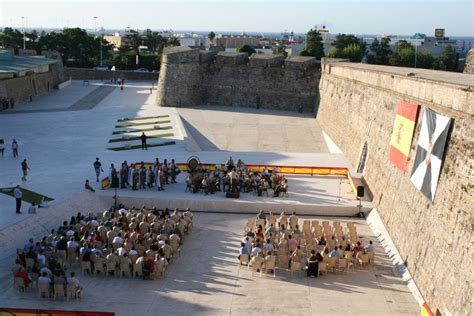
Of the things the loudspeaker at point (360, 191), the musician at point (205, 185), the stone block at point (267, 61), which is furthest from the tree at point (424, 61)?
the musician at point (205, 185)

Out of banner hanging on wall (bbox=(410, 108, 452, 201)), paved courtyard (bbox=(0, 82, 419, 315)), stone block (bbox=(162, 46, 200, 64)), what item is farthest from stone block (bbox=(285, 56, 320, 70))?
banner hanging on wall (bbox=(410, 108, 452, 201))

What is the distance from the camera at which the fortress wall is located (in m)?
14.1

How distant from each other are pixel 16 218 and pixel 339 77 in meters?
24.0

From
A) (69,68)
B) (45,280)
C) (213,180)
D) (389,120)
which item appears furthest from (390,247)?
(69,68)

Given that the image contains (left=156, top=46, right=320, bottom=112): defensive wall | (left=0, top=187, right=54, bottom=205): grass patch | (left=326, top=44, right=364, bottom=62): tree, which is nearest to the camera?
(left=0, top=187, right=54, bottom=205): grass patch

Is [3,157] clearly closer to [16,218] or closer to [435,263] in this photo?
[16,218]

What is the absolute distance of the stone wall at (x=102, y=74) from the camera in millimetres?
70500

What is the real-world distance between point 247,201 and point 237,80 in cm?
2806

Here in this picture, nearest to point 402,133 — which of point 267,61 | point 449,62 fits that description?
point 267,61

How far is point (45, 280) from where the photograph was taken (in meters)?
15.3

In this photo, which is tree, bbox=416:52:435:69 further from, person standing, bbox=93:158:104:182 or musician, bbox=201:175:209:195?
person standing, bbox=93:158:104:182

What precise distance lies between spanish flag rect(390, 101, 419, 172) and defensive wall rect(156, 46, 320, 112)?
2589 centimetres

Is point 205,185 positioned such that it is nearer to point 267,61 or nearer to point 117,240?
point 117,240

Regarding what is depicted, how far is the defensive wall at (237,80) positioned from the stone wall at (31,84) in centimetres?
1110
